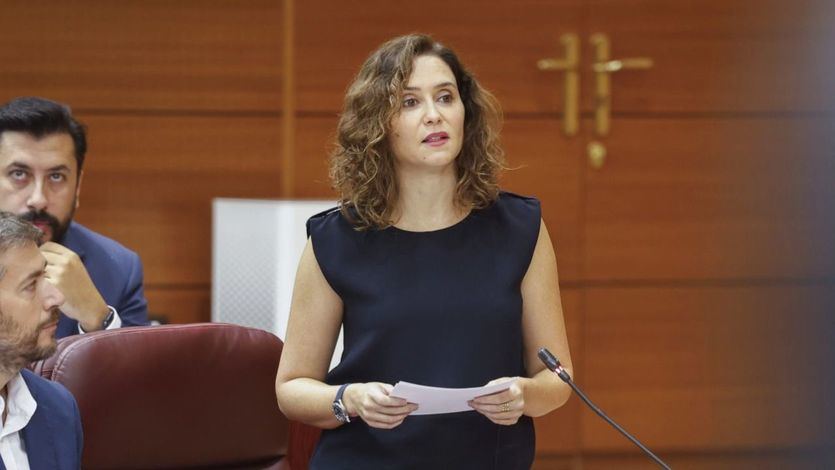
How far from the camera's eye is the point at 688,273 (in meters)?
4.73

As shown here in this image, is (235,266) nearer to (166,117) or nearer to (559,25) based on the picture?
(166,117)

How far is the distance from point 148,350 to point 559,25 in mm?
2732

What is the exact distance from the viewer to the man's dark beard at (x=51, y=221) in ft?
9.98

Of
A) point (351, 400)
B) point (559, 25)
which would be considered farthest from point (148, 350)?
point (559, 25)

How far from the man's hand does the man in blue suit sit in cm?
5

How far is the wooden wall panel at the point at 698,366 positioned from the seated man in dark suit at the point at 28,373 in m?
2.87

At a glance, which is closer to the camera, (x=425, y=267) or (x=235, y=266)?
(x=425, y=267)

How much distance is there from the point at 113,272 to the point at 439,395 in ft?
4.77

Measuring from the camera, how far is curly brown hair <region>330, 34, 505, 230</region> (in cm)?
223

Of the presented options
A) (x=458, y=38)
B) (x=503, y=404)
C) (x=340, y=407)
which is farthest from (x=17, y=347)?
(x=458, y=38)

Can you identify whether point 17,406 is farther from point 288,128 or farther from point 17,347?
point 288,128

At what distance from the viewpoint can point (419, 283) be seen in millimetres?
2172

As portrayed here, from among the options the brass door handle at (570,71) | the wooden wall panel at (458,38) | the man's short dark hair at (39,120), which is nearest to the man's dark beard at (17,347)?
the man's short dark hair at (39,120)

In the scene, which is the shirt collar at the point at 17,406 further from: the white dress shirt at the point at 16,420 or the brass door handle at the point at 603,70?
the brass door handle at the point at 603,70
